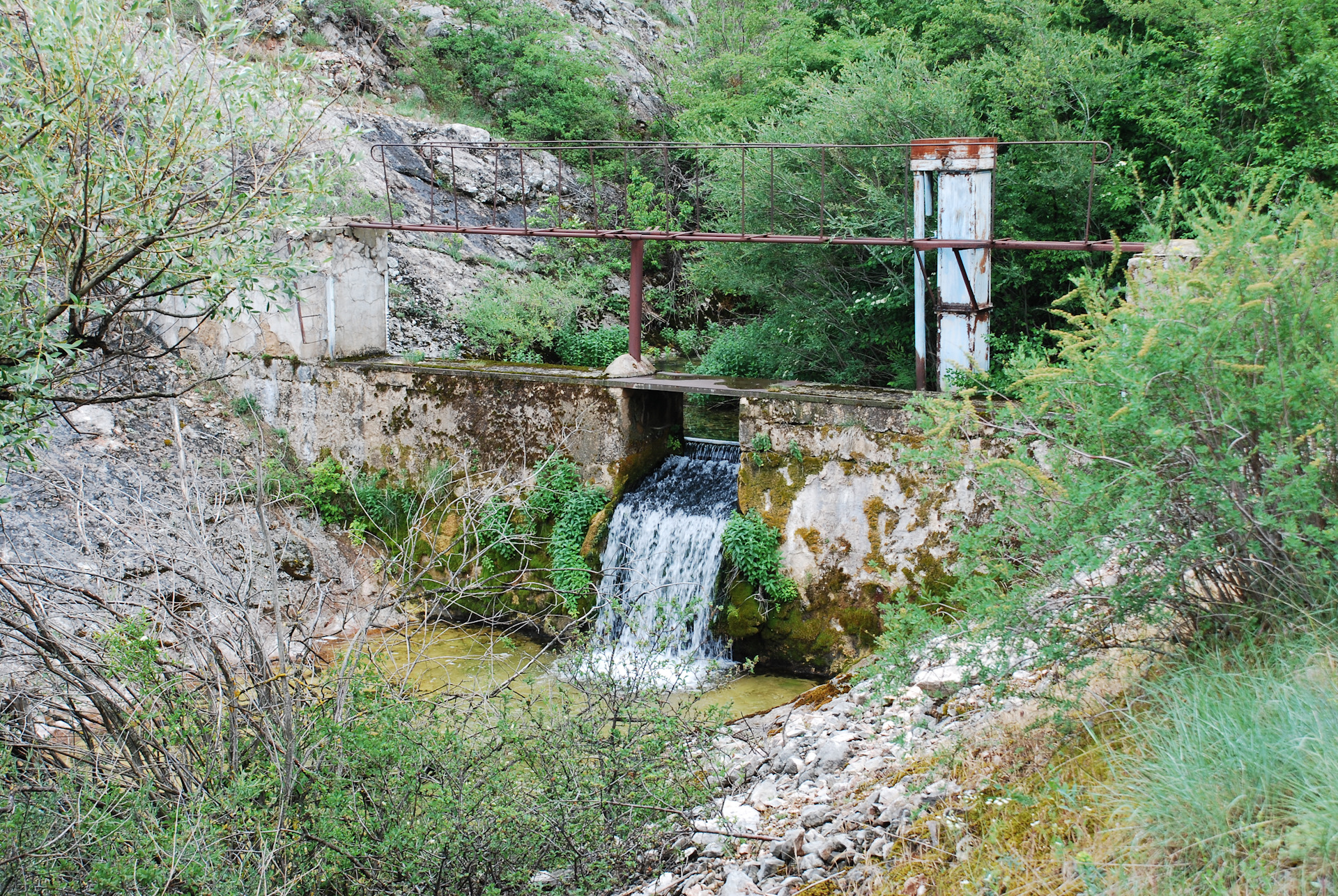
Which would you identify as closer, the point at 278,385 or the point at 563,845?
the point at 563,845

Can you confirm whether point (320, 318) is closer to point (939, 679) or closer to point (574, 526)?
point (574, 526)

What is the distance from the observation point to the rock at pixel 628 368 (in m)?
10.0

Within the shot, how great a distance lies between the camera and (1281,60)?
959 cm

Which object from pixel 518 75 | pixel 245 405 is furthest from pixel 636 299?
pixel 518 75

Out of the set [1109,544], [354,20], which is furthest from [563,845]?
[354,20]

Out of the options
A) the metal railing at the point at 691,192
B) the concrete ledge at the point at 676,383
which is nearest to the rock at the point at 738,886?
the concrete ledge at the point at 676,383

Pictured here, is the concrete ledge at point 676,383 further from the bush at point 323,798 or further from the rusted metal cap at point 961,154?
the bush at point 323,798

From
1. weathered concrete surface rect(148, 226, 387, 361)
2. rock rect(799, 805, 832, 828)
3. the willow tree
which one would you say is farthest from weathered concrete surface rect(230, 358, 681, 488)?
rock rect(799, 805, 832, 828)

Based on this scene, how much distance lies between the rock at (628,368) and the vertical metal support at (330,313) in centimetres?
328

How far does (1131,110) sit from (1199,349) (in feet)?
28.5

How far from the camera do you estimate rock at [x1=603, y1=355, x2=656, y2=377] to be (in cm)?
1002

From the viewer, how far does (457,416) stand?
10.3 metres

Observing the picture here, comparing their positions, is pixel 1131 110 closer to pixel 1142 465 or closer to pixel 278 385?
→ pixel 1142 465

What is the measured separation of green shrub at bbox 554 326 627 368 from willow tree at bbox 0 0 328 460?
1008 centimetres
